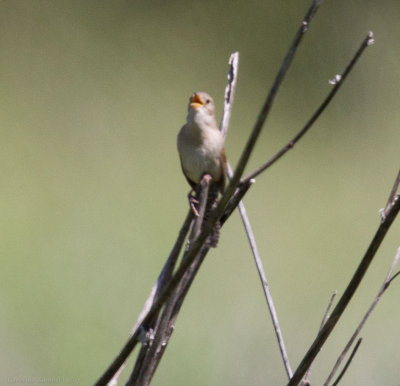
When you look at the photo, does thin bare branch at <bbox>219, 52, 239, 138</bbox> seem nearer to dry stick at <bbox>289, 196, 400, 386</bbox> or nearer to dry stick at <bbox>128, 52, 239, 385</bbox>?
dry stick at <bbox>128, 52, 239, 385</bbox>

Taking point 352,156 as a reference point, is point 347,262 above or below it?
below

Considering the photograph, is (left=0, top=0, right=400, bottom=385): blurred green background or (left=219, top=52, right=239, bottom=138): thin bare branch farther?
(left=0, top=0, right=400, bottom=385): blurred green background

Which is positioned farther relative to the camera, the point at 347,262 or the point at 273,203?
the point at 273,203

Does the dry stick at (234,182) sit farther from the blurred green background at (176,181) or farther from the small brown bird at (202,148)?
the blurred green background at (176,181)

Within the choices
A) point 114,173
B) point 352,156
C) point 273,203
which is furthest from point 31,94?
point 352,156

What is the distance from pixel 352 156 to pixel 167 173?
886mm

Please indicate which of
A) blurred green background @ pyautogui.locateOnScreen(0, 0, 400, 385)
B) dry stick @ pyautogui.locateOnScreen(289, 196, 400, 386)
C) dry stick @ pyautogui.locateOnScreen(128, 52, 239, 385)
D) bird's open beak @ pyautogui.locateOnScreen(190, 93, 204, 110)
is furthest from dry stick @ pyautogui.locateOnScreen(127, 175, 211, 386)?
blurred green background @ pyautogui.locateOnScreen(0, 0, 400, 385)

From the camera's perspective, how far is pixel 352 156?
3.53 m

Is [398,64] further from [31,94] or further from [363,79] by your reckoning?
[31,94]

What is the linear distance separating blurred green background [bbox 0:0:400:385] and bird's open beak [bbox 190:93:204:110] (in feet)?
4.43

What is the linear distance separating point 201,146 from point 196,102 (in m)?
0.09

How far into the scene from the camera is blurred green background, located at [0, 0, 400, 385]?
2.53 m

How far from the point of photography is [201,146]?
1.08 m

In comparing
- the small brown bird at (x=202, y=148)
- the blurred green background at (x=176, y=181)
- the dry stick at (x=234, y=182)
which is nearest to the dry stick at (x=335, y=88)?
the dry stick at (x=234, y=182)
